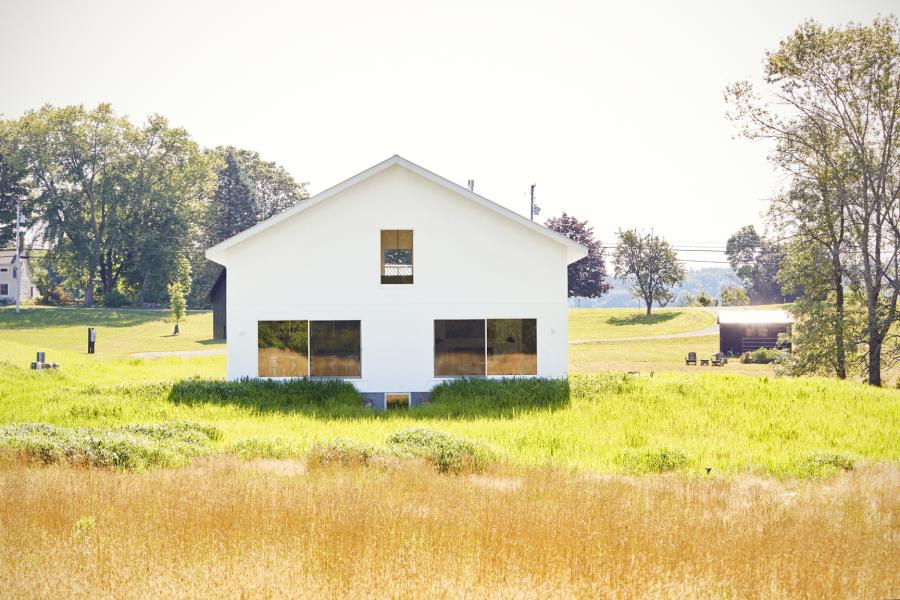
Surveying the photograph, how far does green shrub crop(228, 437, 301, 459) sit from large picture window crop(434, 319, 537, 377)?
8.04m

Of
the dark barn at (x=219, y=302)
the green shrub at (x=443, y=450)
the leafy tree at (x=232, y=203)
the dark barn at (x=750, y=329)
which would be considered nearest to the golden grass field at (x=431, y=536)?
the green shrub at (x=443, y=450)

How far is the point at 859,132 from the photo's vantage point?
26141 mm

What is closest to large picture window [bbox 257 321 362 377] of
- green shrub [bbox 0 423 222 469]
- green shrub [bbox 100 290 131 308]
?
green shrub [bbox 0 423 222 469]

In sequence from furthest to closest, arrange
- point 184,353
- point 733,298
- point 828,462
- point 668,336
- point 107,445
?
point 733,298
point 668,336
point 184,353
point 828,462
point 107,445

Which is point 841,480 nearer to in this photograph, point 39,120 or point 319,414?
point 319,414

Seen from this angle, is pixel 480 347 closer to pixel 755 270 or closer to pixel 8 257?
pixel 8 257

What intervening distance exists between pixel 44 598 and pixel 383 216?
1584 cm

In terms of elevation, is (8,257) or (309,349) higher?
(8,257)

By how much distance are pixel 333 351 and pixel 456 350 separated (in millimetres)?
3639

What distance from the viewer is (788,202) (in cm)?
2872

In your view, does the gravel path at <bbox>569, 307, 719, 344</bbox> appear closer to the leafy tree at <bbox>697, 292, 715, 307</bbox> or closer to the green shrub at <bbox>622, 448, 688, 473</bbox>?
the leafy tree at <bbox>697, 292, 715, 307</bbox>

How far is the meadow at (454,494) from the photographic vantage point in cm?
598

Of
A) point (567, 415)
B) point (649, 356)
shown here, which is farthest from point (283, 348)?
point (649, 356)

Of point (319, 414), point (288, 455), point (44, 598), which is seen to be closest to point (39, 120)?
point (319, 414)
